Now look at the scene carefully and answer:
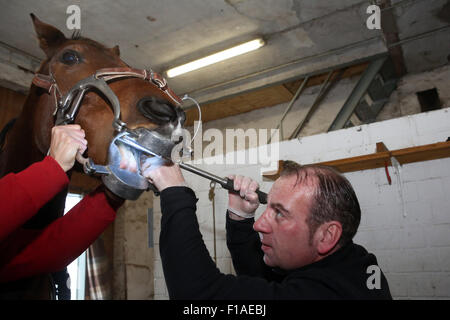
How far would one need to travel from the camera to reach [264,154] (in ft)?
11.8

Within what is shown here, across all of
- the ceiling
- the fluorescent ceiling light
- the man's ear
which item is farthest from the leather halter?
the fluorescent ceiling light

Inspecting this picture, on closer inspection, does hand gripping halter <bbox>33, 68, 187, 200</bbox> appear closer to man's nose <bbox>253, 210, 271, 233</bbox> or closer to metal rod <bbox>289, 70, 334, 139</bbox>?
man's nose <bbox>253, 210, 271, 233</bbox>

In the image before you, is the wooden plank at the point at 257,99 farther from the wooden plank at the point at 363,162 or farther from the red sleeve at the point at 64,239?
the red sleeve at the point at 64,239

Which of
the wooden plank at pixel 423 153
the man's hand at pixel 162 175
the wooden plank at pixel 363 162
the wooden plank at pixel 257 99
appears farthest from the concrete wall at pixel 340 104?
the man's hand at pixel 162 175

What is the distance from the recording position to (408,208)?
8.99ft

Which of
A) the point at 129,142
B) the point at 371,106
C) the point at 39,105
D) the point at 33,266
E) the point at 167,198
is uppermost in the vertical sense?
the point at 371,106

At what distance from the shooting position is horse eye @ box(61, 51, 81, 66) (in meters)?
1.28

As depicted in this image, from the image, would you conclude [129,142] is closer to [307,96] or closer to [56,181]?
[56,181]

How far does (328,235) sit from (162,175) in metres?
0.53

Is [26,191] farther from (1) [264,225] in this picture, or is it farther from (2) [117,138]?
(1) [264,225]

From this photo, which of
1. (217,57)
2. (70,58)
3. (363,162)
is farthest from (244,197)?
(217,57)

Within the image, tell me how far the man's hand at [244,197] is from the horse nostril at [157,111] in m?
0.33
